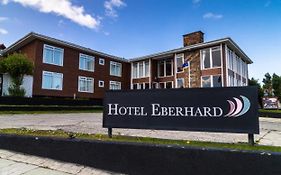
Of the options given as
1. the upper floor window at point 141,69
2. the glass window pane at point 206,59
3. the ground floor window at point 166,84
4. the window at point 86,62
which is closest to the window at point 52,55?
the window at point 86,62

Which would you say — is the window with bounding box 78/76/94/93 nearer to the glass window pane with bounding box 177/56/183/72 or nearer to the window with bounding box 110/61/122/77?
the window with bounding box 110/61/122/77

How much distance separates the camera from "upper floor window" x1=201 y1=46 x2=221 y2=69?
2478cm

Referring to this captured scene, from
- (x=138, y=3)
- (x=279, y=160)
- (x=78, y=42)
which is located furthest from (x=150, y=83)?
(x=279, y=160)

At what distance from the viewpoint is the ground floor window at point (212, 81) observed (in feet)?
80.3

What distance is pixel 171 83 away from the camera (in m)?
30.9

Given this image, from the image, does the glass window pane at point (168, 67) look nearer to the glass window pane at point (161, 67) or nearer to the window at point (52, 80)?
the glass window pane at point (161, 67)

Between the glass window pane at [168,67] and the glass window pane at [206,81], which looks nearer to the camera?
the glass window pane at [206,81]

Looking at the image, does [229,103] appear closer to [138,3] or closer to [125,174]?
[125,174]

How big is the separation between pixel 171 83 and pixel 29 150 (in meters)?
25.9

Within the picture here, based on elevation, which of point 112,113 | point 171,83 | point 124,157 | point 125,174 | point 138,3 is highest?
point 138,3

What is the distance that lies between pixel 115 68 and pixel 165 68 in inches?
253

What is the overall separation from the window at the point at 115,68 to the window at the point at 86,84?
364 cm

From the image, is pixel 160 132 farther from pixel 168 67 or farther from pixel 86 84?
pixel 168 67

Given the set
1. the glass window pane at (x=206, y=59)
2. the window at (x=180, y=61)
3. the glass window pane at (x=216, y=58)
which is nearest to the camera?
the glass window pane at (x=216, y=58)
